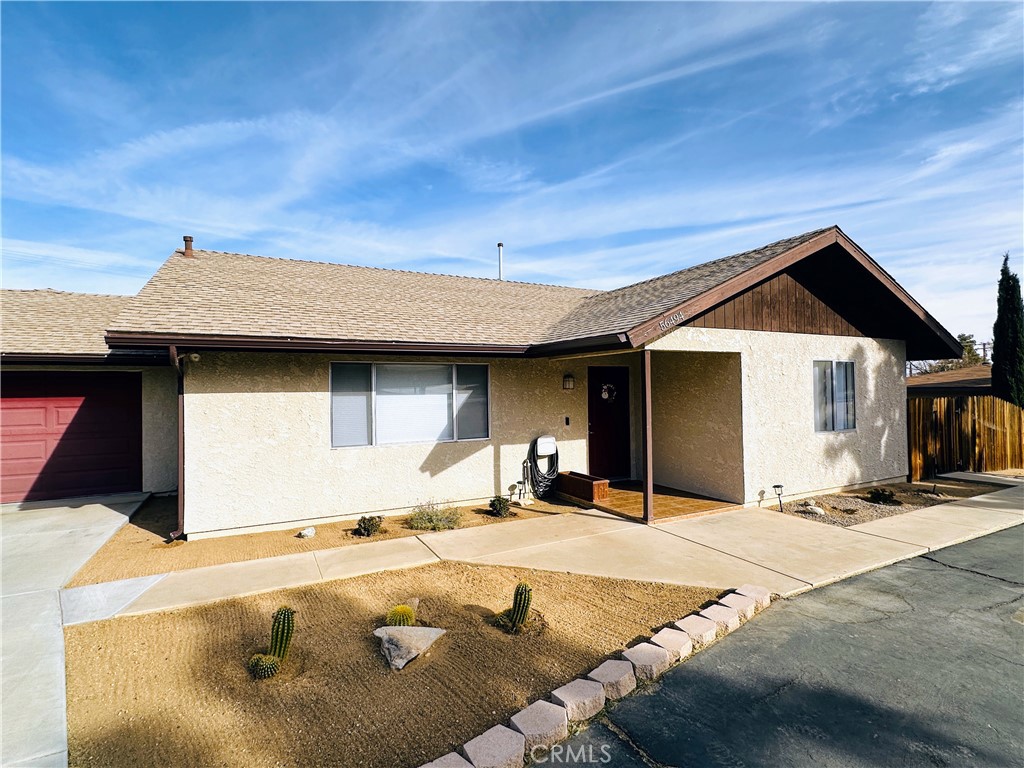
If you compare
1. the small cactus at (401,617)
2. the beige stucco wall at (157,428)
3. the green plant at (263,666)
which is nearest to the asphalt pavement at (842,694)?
the small cactus at (401,617)

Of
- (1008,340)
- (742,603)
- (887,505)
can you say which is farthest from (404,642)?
(1008,340)

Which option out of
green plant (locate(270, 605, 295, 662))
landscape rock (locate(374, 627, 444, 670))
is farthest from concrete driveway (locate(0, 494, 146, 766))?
landscape rock (locate(374, 627, 444, 670))

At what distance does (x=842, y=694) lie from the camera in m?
3.16

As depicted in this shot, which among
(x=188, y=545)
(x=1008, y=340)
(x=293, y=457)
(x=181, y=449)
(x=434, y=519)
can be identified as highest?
(x=1008, y=340)

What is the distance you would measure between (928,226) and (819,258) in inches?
282

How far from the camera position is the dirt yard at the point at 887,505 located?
7.71 m

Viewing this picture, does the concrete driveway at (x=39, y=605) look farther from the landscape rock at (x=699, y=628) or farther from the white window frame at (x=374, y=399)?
the landscape rock at (x=699, y=628)

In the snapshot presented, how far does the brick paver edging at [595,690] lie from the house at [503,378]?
319 centimetres

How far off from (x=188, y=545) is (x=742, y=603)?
22.1ft

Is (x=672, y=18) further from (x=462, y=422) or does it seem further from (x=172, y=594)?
(x=172, y=594)

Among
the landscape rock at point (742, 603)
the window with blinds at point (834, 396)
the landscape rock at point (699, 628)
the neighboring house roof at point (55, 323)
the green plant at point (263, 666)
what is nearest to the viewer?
the green plant at point (263, 666)

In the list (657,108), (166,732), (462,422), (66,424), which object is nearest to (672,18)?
(657,108)

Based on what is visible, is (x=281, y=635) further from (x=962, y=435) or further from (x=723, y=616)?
(x=962, y=435)

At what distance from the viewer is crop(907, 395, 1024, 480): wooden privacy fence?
35.8 ft
